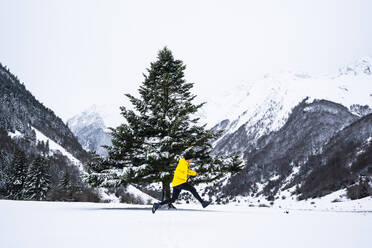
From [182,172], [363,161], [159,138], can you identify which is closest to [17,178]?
[159,138]

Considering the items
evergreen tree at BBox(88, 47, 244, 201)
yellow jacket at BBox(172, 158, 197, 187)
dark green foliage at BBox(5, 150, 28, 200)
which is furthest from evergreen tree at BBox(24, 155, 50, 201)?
yellow jacket at BBox(172, 158, 197, 187)

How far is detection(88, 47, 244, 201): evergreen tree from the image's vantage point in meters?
12.7

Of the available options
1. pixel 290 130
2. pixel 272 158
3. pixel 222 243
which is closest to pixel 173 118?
pixel 222 243

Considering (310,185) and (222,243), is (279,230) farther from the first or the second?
(310,185)

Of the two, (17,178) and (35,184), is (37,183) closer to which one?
(35,184)

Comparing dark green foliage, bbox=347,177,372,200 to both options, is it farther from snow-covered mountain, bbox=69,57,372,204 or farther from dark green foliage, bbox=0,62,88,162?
dark green foliage, bbox=0,62,88,162

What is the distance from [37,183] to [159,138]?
44048 mm

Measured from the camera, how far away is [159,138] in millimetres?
13984

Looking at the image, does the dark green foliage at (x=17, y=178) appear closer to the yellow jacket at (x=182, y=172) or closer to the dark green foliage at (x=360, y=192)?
the yellow jacket at (x=182, y=172)

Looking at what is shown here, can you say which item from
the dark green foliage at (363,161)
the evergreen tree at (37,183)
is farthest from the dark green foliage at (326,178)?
the evergreen tree at (37,183)

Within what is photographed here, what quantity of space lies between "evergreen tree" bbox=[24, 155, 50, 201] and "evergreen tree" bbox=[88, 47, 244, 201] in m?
42.0

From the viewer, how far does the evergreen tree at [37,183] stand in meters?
48.3

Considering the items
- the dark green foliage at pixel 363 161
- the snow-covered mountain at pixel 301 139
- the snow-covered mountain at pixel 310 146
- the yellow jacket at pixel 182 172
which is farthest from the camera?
the snow-covered mountain at pixel 301 139

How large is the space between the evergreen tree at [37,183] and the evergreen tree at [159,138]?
4205cm
